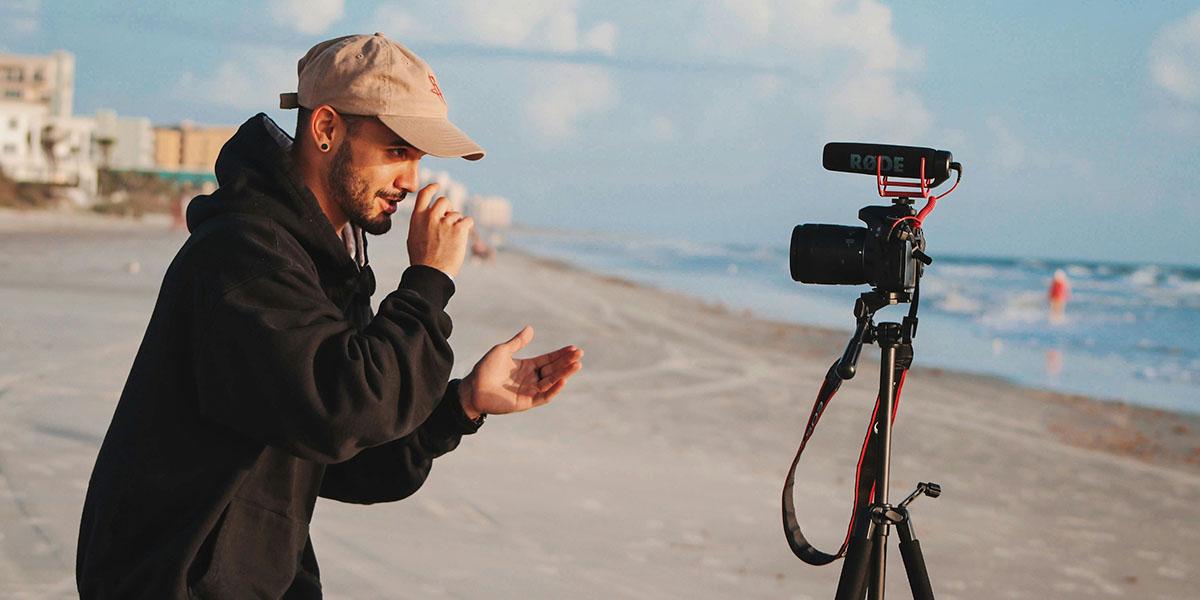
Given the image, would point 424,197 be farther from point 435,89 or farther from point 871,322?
point 871,322

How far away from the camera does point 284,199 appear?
6.42 feet

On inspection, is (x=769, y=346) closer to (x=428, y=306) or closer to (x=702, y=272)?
(x=428, y=306)

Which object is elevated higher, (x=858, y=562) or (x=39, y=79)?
(x=39, y=79)

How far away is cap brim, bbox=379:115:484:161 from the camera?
6.46 feet

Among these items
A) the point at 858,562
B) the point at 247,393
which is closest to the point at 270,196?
the point at 247,393

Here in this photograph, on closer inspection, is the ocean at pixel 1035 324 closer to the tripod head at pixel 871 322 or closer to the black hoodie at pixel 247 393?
the tripod head at pixel 871 322

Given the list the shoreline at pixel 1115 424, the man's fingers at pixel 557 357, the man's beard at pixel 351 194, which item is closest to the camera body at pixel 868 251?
the man's fingers at pixel 557 357

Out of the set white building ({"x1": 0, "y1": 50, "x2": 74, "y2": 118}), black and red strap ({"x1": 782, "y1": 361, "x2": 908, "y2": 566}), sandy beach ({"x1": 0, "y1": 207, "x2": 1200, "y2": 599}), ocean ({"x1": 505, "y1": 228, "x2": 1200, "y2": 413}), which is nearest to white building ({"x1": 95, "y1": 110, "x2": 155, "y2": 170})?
white building ({"x1": 0, "y1": 50, "x2": 74, "y2": 118})

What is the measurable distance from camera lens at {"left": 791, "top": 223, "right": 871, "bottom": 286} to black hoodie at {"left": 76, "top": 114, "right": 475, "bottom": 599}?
3.16 ft

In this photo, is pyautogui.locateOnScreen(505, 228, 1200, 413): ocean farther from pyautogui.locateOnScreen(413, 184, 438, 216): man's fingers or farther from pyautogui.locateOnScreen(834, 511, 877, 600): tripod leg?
pyautogui.locateOnScreen(413, 184, 438, 216): man's fingers

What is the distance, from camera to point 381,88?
197cm

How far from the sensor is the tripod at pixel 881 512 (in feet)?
8.55

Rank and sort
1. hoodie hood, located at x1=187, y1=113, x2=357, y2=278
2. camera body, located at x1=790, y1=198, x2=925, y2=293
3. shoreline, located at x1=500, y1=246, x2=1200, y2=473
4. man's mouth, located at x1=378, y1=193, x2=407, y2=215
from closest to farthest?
1. hoodie hood, located at x1=187, y1=113, x2=357, y2=278
2. man's mouth, located at x1=378, y1=193, x2=407, y2=215
3. camera body, located at x1=790, y1=198, x2=925, y2=293
4. shoreline, located at x1=500, y1=246, x2=1200, y2=473

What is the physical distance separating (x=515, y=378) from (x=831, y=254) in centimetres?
78
